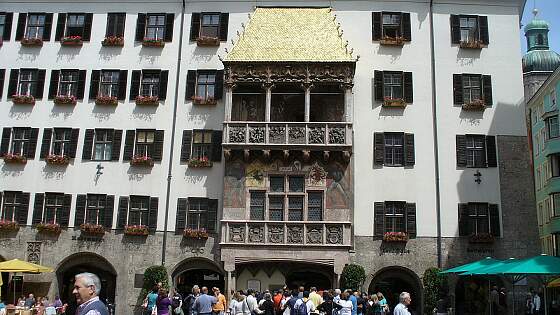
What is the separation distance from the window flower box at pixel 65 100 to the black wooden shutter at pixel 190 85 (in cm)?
672

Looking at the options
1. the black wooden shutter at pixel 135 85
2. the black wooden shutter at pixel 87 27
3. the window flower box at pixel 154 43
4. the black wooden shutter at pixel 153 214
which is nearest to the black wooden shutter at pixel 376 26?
the window flower box at pixel 154 43

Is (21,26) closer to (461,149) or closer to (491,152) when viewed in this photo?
(461,149)

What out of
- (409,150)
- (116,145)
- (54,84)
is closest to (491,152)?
(409,150)

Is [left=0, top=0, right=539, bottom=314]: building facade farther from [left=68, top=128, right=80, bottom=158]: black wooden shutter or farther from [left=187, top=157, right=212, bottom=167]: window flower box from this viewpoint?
[left=187, top=157, right=212, bottom=167]: window flower box

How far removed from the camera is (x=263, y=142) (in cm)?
3322

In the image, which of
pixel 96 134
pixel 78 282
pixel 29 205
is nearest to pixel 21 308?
pixel 29 205

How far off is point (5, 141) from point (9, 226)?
16.9ft

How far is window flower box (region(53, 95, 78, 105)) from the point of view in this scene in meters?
36.0

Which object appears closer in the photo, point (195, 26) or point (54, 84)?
point (54, 84)

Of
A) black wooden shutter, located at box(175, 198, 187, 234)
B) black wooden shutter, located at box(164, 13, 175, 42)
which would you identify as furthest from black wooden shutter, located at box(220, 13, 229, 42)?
black wooden shutter, located at box(175, 198, 187, 234)

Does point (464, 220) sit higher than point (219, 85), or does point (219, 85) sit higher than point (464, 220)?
point (219, 85)

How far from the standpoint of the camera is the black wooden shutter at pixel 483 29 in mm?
35594

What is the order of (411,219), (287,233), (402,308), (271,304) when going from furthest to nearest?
(411,219)
(287,233)
(271,304)
(402,308)

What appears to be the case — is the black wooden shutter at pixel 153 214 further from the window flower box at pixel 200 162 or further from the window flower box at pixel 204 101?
the window flower box at pixel 204 101
